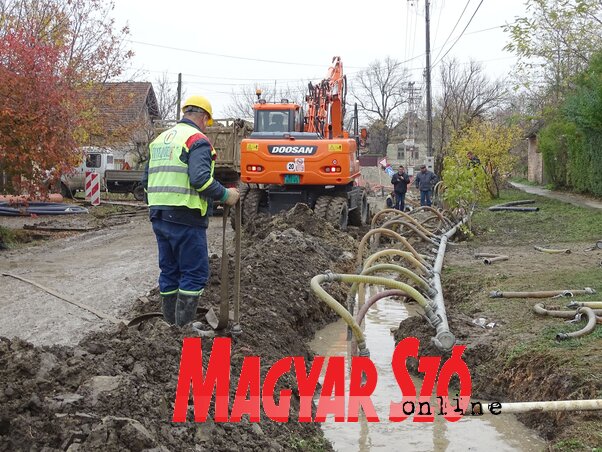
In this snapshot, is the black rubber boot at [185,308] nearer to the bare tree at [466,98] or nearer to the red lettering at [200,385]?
the red lettering at [200,385]

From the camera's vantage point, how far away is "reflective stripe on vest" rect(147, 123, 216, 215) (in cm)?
568

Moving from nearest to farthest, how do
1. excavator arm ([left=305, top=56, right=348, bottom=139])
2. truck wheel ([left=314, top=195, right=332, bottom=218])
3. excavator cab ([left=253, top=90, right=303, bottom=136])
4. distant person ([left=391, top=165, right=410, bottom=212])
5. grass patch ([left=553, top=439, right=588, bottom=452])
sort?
grass patch ([left=553, top=439, right=588, bottom=452]) → truck wheel ([left=314, top=195, right=332, bottom=218]) → excavator cab ([left=253, top=90, right=303, bottom=136]) → excavator arm ([left=305, top=56, right=348, bottom=139]) → distant person ([left=391, top=165, right=410, bottom=212])

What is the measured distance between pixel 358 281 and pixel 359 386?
1.10 metres

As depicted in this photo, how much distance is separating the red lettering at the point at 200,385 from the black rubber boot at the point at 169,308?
1.95 metres

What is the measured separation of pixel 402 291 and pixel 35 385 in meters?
3.35

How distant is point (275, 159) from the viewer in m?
14.8

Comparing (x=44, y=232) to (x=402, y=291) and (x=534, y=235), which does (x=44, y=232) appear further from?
(x=402, y=291)

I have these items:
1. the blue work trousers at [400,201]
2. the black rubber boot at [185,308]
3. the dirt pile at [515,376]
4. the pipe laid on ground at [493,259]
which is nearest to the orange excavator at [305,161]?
the pipe laid on ground at [493,259]

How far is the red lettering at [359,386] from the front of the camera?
14.1 ft

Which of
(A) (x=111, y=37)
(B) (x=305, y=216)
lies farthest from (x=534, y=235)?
(A) (x=111, y=37)

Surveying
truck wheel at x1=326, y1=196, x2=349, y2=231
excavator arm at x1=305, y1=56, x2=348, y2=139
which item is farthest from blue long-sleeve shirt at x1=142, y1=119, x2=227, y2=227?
excavator arm at x1=305, y1=56, x2=348, y2=139

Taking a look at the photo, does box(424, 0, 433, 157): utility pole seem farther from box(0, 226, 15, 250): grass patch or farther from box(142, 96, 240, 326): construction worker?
box(142, 96, 240, 326): construction worker

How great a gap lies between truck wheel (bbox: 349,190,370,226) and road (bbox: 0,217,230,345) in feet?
10.6

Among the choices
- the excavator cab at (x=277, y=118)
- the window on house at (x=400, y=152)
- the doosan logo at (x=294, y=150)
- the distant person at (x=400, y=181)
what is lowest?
the distant person at (x=400, y=181)
